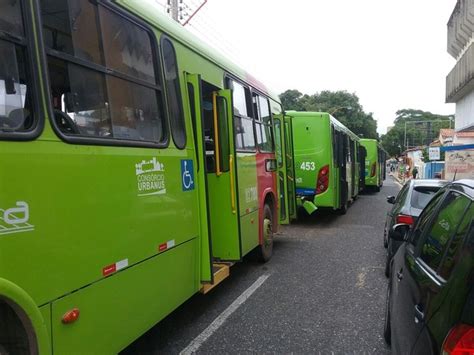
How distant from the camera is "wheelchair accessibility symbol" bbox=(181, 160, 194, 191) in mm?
4133

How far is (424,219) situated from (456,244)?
137cm

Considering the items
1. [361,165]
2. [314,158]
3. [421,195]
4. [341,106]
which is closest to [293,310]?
[421,195]

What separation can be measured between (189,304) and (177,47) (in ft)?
9.75

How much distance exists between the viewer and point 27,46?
2436mm

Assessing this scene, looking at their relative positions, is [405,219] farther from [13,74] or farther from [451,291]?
[13,74]

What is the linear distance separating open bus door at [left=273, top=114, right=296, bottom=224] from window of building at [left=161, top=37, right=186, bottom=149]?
4013mm

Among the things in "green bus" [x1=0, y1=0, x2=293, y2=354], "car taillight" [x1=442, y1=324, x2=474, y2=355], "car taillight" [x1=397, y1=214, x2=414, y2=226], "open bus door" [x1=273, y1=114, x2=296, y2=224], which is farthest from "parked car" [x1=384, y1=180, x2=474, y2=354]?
"open bus door" [x1=273, y1=114, x2=296, y2=224]

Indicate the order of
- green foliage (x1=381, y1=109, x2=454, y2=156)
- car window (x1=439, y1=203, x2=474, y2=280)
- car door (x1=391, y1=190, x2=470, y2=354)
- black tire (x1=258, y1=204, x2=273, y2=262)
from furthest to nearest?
1. green foliage (x1=381, y1=109, x2=454, y2=156)
2. black tire (x1=258, y1=204, x2=273, y2=262)
3. car door (x1=391, y1=190, x2=470, y2=354)
4. car window (x1=439, y1=203, x2=474, y2=280)

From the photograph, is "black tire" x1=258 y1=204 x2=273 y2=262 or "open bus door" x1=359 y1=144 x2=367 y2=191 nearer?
"black tire" x1=258 y1=204 x2=273 y2=262

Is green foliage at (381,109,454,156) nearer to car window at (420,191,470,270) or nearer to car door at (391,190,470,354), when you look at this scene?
car door at (391,190,470,354)

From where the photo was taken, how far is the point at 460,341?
1.71 meters

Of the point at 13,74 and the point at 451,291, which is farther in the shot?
the point at 13,74

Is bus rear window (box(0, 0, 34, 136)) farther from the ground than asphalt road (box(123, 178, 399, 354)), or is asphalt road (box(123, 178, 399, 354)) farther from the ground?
bus rear window (box(0, 0, 34, 136))

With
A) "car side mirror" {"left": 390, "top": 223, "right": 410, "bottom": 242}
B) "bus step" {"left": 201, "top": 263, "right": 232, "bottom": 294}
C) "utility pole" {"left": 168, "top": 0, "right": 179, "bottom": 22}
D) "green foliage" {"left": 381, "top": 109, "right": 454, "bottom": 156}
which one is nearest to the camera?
"car side mirror" {"left": 390, "top": 223, "right": 410, "bottom": 242}
